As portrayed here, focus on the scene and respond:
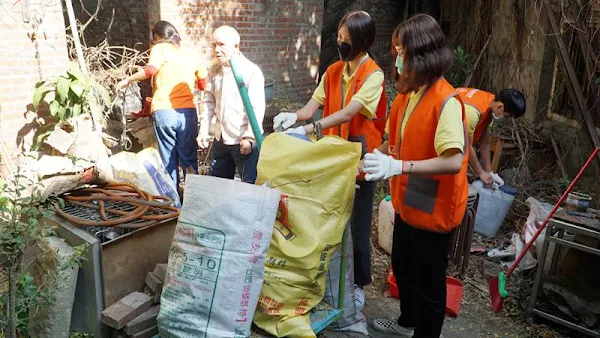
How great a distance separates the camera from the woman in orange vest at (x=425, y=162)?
2254mm

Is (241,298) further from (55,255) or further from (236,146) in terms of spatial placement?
(236,146)

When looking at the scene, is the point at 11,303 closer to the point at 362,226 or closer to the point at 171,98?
the point at 362,226

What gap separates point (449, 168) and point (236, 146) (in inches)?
77.7

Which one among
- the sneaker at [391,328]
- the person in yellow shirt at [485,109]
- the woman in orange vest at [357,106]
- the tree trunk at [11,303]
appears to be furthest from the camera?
the person in yellow shirt at [485,109]

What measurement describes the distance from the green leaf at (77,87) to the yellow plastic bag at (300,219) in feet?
7.99

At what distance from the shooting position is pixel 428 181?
2.44 meters

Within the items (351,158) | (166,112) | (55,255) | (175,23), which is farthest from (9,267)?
(175,23)

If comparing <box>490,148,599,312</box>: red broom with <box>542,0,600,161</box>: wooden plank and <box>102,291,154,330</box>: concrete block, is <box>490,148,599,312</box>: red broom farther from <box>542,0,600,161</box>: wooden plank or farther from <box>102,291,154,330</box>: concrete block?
<box>102,291,154,330</box>: concrete block

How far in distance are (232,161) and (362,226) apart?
1.36 metres

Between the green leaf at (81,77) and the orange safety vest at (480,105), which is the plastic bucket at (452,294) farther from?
the green leaf at (81,77)

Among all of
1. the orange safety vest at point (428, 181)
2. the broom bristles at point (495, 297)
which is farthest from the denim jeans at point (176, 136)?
the broom bristles at point (495, 297)

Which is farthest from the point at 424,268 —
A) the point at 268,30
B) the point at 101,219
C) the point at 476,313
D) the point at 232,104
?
the point at 268,30

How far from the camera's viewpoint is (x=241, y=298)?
221 centimetres

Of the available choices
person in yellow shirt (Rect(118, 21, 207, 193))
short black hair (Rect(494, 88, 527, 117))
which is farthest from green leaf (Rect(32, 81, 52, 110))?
short black hair (Rect(494, 88, 527, 117))
